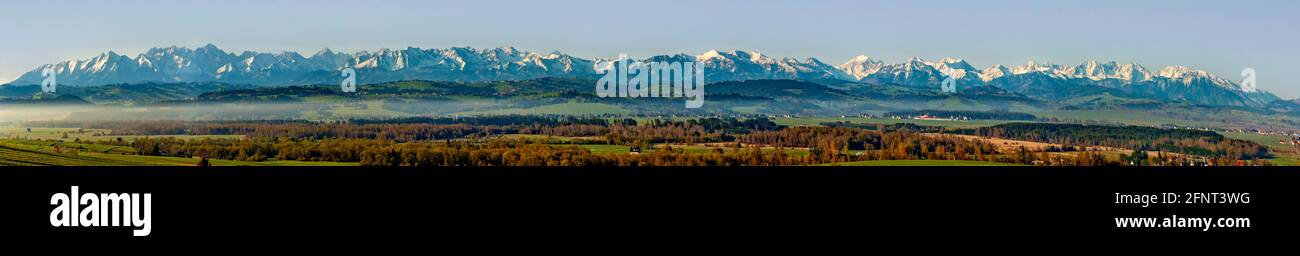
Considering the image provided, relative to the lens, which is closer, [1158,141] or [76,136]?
[76,136]

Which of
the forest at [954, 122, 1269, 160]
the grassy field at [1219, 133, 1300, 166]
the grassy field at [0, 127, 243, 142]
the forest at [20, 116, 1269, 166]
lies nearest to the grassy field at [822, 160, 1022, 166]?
the forest at [20, 116, 1269, 166]

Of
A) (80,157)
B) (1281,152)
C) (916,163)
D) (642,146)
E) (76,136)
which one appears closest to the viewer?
(80,157)

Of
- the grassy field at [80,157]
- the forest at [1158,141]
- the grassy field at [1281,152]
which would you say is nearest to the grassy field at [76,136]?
the grassy field at [80,157]

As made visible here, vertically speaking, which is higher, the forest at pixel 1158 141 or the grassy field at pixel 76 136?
the grassy field at pixel 76 136

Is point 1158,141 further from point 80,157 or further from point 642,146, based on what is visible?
point 80,157

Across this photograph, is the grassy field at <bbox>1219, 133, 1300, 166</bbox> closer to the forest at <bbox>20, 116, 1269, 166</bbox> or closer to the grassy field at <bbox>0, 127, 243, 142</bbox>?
the forest at <bbox>20, 116, 1269, 166</bbox>

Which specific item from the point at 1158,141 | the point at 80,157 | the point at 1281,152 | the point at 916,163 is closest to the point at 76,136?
the point at 80,157

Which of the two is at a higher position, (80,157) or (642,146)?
(642,146)

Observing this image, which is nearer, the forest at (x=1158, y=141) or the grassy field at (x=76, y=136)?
the grassy field at (x=76, y=136)

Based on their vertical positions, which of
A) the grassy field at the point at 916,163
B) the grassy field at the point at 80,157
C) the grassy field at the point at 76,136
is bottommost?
the grassy field at the point at 916,163

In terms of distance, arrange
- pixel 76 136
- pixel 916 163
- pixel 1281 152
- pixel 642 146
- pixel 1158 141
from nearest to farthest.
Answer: pixel 916 163 → pixel 642 146 → pixel 1281 152 → pixel 76 136 → pixel 1158 141

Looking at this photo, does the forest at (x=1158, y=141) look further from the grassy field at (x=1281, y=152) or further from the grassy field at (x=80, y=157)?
the grassy field at (x=80, y=157)
